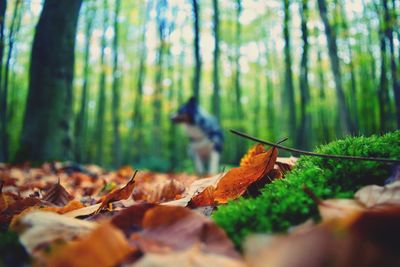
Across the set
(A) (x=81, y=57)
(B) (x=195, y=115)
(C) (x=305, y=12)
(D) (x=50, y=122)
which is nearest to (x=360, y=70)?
(C) (x=305, y=12)

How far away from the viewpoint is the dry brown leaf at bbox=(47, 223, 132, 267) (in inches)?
18.9

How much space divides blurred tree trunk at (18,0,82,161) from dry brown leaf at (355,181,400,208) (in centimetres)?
582

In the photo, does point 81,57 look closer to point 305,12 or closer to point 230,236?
point 305,12

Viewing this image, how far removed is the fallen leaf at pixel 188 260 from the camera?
0.52 m

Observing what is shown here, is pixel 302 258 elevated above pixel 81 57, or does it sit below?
below

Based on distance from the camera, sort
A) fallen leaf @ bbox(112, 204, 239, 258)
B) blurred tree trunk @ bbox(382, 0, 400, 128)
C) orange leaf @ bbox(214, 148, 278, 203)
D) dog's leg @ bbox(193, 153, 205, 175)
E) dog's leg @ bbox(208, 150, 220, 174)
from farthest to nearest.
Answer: dog's leg @ bbox(193, 153, 205, 175), dog's leg @ bbox(208, 150, 220, 174), blurred tree trunk @ bbox(382, 0, 400, 128), orange leaf @ bbox(214, 148, 278, 203), fallen leaf @ bbox(112, 204, 239, 258)

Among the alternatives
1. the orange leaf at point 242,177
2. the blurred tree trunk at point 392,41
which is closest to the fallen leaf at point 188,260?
the orange leaf at point 242,177

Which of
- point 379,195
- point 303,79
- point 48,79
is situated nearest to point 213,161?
point 303,79

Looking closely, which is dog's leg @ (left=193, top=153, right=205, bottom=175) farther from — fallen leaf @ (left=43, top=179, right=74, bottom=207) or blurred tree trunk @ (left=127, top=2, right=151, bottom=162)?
blurred tree trunk @ (left=127, top=2, right=151, bottom=162)

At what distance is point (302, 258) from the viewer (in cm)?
45

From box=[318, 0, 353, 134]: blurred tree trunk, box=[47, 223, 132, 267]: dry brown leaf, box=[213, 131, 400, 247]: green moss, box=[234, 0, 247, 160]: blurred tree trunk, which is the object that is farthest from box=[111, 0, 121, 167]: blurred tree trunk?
box=[47, 223, 132, 267]: dry brown leaf

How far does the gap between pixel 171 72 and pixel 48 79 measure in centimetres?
1828

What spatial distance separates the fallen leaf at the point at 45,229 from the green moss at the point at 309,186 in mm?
366

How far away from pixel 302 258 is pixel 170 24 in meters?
12.1
